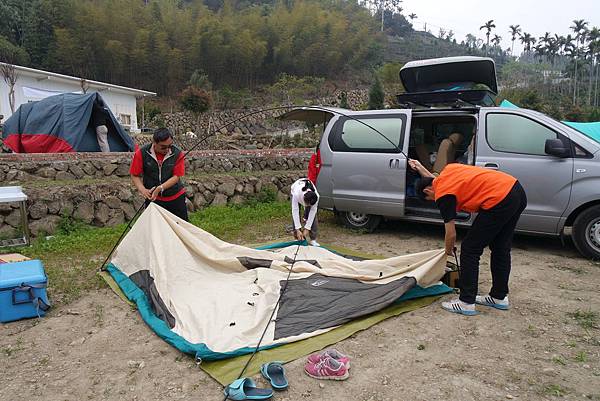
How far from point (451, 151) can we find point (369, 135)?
1.18 metres

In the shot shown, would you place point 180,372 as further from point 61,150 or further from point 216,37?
point 216,37

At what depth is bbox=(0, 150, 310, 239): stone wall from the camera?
235 inches

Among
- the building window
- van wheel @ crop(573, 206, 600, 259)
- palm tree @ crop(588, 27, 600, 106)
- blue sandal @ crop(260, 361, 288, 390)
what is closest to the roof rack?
van wheel @ crop(573, 206, 600, 259)

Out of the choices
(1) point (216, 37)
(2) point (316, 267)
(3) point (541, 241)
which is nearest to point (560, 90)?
(1) point (216, 37)

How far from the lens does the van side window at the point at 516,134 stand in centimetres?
496

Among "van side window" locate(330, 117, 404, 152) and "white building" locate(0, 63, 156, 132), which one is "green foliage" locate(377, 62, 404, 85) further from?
"van side window" locate(330, 117, 404, 152)

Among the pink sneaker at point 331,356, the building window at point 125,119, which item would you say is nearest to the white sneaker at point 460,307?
the pink sneaker at point 331,356

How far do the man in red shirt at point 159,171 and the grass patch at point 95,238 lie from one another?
3.28 ft

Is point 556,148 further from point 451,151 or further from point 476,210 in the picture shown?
point 476,210

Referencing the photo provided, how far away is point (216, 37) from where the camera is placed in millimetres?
26500

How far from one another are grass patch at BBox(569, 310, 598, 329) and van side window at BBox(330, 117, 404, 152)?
281 cm

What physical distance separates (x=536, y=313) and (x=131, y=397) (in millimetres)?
3020

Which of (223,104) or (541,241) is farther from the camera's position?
(223,104)

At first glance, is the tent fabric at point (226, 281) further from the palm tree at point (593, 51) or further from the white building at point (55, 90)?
the palm tree at point (593, 51)
